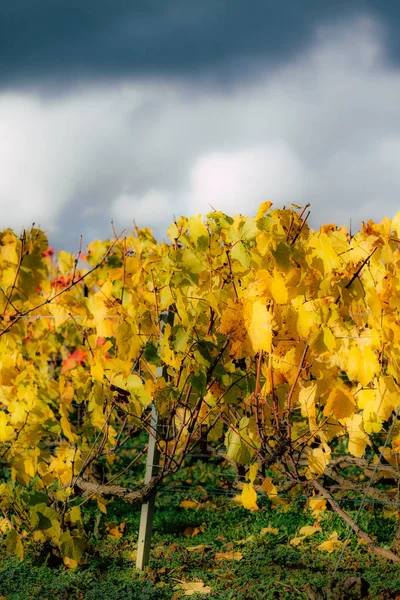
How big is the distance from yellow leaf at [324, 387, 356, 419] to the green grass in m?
0.93

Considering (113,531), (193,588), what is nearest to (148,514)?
(193,588)

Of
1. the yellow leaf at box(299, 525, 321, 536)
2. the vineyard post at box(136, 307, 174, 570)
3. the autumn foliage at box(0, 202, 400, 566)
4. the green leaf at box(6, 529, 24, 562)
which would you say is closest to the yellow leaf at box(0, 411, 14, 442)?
the autumn foliage at box(0, 202, 400, 566)

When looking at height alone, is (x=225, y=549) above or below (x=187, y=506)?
below

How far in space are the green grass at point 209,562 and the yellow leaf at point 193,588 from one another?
31 millimetres

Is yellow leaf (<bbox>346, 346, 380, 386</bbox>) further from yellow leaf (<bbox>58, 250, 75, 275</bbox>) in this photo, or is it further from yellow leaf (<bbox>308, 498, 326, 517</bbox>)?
yellow leaf (<bbox>58, 250, 75, 275</bbox>)

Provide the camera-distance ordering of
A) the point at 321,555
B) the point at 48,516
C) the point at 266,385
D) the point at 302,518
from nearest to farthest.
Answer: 1. the point at 266,385
2. the point at 48,516
3. the point at 321,555
4. the point at 302,518

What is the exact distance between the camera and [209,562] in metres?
3.62

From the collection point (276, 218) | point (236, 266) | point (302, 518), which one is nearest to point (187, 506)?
point (302, 518)

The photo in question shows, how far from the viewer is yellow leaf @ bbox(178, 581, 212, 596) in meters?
3.17

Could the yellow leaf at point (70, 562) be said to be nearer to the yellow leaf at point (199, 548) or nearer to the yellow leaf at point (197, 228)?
the yellow leaf at point (199, 548)

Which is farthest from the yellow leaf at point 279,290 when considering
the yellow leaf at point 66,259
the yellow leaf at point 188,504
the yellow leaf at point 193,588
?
the yellow leaf at point 188,504

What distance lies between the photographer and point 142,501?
358 centimetres

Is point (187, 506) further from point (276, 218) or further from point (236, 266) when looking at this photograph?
point (276, 218)

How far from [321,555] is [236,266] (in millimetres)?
1872
